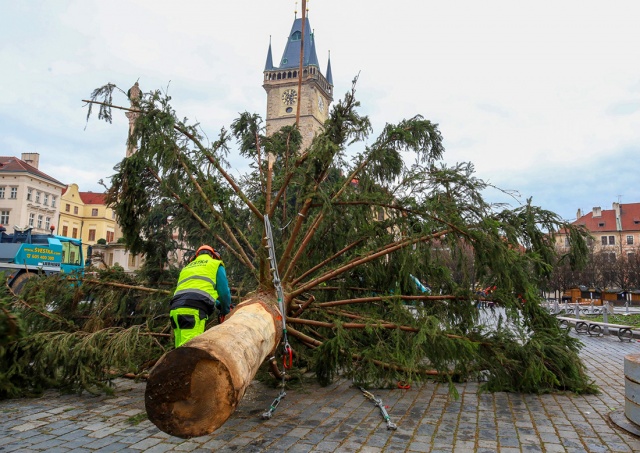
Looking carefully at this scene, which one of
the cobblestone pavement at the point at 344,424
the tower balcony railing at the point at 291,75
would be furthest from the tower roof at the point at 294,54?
the cobblestone pavement at the point at 344,424

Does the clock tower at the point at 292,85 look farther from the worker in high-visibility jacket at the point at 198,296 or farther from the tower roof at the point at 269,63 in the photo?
the worker in high-visibility jacket at the point at 198,296

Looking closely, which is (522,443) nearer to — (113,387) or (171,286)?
(113,387)

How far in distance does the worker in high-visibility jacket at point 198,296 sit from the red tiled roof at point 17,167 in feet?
180

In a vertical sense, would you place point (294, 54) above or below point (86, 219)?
above

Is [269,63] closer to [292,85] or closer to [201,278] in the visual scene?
[292,85]

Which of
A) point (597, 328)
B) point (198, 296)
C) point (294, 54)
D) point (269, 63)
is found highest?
point (269, 63)

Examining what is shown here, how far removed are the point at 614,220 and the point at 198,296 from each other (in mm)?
74025

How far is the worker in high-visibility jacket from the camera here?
4.37 metres

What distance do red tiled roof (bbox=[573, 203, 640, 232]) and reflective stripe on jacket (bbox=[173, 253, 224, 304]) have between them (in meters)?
69.9

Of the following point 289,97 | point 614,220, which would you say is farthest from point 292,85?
point 614,220

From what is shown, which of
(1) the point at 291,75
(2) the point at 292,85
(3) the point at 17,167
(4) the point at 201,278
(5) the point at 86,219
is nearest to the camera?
(4) the point at 201,278

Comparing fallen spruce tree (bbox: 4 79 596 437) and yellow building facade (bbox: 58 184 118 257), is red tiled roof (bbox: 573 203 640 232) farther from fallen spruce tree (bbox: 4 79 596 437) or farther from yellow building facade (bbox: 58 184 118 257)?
fallen spruce tree (bbox: 4 79 596 437)

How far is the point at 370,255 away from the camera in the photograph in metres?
6.64

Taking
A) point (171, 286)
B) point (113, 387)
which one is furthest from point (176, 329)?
point (171, 286)
